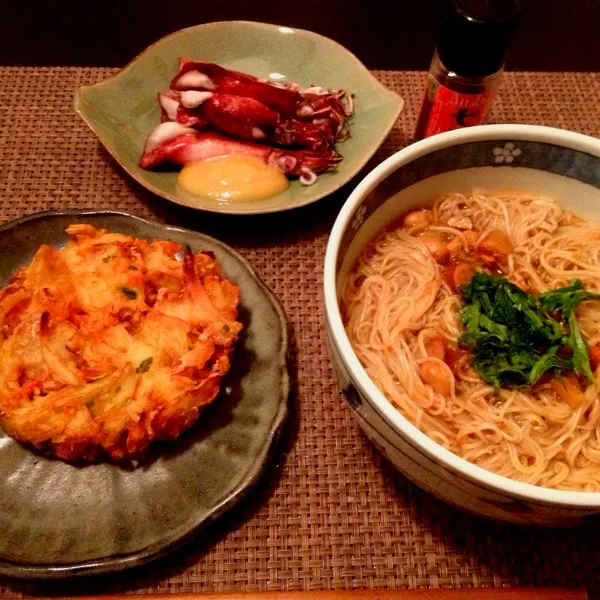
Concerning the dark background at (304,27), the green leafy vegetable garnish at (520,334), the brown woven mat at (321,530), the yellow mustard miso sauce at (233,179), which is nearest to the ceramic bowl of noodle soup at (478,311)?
the green leafy vegetable garnish at (520,334)

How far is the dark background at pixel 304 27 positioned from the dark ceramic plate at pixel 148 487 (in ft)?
4.55

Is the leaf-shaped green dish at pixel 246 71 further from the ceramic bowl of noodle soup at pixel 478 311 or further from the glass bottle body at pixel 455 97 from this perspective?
the ceramic bowl of noodle soup at pixel 478 311

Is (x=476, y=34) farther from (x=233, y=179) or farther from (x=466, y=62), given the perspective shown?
(x=233, y=179)

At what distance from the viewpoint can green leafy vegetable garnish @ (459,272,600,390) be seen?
44.4 inches

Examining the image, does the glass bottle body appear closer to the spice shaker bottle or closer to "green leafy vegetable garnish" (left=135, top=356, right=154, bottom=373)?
the spice shaker bottle

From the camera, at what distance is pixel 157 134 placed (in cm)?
171

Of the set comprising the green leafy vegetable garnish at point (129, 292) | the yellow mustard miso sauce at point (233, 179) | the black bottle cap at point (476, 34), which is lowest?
the green leafy vegetable garnish at point (129, 292)

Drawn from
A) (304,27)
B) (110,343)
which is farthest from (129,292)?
(304,27)

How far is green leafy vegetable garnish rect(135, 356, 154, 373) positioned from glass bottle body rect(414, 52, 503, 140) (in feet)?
2.93

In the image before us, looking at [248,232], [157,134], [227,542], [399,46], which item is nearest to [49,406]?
[227,542]

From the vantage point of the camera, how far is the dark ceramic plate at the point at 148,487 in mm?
1076

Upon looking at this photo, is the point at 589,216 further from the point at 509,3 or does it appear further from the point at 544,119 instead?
the point at 544,119

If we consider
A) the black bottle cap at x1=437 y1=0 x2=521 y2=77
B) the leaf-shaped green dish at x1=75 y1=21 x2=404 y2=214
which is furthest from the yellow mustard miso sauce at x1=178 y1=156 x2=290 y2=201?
the black bottle cap at x1=437 y1=0 x2=521 y2=77

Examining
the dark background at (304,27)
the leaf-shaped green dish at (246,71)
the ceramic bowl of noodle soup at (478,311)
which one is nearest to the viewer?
the ceramic bowl of noodle soup at (478,311)
